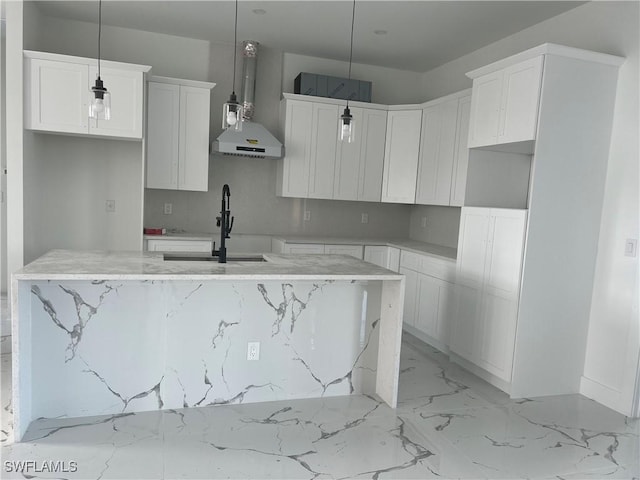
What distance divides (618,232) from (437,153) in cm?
195

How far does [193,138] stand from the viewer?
466cm

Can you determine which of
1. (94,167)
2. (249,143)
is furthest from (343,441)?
(94,167)

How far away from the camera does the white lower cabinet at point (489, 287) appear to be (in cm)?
331

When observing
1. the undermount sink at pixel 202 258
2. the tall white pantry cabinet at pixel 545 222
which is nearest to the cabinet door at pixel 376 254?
the tall white pantry cabinet at pixel 545 222

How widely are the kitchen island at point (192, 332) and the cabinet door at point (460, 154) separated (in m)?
1.64

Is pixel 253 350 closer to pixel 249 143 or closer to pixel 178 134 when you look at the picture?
pixel 249 143

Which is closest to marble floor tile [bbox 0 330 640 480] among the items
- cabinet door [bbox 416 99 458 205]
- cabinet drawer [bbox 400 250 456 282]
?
cabinet drawer [bbox 400 250 456 282]

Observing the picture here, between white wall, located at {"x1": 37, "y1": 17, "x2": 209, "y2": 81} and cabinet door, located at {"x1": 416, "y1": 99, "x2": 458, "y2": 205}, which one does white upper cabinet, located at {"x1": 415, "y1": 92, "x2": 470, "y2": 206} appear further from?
white wall, located at {"x1": 37, "y1": 17, "x2": 209, "y2": 81}

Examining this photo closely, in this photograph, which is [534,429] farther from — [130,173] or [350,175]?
[130,173]

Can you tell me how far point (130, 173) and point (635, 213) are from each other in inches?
179

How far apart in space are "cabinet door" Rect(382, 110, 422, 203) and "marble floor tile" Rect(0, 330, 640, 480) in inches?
101

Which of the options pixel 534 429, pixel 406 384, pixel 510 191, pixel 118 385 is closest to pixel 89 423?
pixel 118 385

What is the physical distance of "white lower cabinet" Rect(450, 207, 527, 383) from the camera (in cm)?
331

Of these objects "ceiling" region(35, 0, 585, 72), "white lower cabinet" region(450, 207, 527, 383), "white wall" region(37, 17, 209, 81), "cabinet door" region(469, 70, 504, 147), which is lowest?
"white lower cabinet" region(450, 207, 527, 383)
